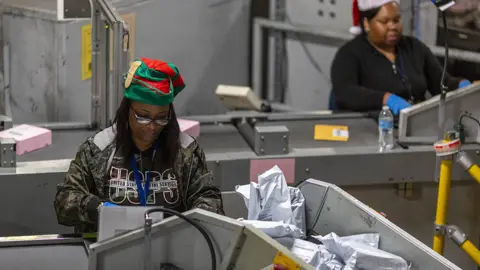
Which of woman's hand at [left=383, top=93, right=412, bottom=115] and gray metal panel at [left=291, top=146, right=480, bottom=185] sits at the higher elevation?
woman's hand at [left=383, top=93, right=412, bottom=115]

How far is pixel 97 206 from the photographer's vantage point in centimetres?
262

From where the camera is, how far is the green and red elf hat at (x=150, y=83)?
2.61 m

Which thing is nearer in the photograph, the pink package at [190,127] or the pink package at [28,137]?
the pink package at [28,137]

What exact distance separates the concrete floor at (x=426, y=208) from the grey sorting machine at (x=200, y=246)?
132 centimetres

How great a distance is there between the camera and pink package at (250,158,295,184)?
146 inches

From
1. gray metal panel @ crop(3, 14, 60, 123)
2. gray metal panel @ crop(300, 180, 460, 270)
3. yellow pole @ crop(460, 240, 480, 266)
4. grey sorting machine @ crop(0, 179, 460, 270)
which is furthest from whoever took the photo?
gray metal panel @ crop(3, 14, 60, 123)

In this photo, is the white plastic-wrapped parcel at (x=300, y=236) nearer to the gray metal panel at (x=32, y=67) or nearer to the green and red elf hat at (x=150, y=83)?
the green and red elf hat at (x=150, y=83)

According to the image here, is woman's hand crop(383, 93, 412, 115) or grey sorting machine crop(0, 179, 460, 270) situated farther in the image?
woman's hand crop(383, 93, 412, 115)

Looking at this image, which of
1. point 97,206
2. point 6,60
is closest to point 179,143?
point 97,206

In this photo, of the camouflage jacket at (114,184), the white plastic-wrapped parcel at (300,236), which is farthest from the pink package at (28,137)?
the white plastic-wrapped parcel at (300,236)

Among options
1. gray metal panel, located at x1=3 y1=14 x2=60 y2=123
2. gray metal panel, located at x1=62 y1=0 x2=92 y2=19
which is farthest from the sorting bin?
gray metal panel, located at x1=3 y1=14 x2=60 y2=123

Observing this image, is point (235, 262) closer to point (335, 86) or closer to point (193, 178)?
point (193, 178)

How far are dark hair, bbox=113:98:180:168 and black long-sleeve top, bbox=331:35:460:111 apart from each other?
6.11 feet

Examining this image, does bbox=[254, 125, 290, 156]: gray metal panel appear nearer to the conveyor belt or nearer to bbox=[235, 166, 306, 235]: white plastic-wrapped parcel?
the conveyor belt
